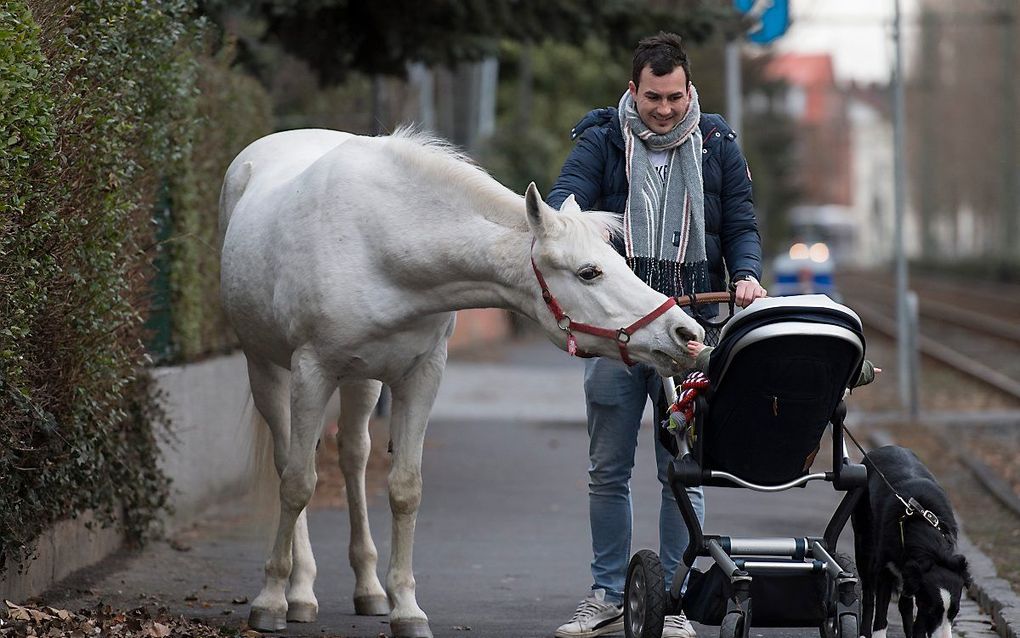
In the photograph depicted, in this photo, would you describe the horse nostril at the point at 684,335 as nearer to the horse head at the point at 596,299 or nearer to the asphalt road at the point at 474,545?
the horse head at the point at 596,299

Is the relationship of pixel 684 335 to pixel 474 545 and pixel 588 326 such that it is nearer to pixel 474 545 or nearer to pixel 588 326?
pixel 588 326

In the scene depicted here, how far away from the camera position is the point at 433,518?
9945mm

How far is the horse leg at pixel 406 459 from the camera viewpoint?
648 centimetres

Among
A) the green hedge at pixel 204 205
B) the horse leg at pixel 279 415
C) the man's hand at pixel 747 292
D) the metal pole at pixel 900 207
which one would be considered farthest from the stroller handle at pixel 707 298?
the metal pole at pixel 900 207

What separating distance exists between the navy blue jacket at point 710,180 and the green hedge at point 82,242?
1.89 meters

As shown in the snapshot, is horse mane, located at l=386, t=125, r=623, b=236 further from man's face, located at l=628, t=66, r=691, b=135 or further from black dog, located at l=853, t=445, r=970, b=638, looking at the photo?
black dog, located at l=853, t=445, r=970, b=638

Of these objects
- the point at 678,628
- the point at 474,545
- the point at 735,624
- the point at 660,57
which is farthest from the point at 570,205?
the point at 474,545

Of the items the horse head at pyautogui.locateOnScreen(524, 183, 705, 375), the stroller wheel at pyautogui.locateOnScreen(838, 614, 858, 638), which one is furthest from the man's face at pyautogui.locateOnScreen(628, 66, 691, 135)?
the stroller wheel at pyautogui.locateOnScreen(838, 614, 858, 638)

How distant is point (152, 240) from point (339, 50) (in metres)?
3.79

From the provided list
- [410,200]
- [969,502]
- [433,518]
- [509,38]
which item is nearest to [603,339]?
[410,200]

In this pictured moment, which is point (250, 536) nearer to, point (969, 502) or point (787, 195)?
point (969, 502)

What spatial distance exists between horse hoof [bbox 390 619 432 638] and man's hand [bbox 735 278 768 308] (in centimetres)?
173

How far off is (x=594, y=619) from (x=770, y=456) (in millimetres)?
1388

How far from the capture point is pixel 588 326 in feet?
18.5
